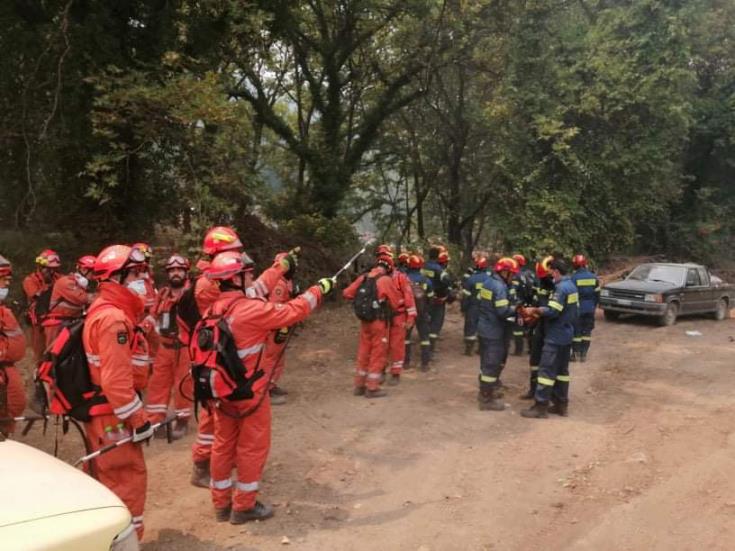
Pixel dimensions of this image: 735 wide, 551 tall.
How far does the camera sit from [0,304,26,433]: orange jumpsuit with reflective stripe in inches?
247

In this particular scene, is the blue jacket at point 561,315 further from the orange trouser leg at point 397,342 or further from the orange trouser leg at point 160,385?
the orange trouser leg at point 160,385

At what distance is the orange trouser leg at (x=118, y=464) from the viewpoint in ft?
14.5

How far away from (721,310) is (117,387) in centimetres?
1790

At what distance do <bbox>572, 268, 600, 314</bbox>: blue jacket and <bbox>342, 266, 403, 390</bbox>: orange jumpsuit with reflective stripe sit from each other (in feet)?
A: 14.1

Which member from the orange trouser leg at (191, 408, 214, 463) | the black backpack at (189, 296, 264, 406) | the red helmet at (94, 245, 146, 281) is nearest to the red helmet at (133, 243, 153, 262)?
the red helmet at (94, 245, 146, 281)

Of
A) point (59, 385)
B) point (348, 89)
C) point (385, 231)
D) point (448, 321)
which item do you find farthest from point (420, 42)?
point (59, 385)

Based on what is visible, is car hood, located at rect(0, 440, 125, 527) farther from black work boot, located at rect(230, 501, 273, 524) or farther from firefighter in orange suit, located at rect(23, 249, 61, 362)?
firefighter in orange suit, located at rect(23, 249, 61, 362)

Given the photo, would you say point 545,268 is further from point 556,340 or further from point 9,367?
point 9,367

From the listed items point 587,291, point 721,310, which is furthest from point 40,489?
point 721,310

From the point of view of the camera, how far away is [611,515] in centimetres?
554

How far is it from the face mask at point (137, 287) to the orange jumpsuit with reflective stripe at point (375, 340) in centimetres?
489

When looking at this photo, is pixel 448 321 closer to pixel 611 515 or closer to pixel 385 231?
pixel 611 515

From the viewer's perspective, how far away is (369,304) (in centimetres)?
920

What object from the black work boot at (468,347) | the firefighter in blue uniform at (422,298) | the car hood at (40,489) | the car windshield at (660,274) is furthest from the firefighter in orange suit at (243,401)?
the car windshield at (660,274)
